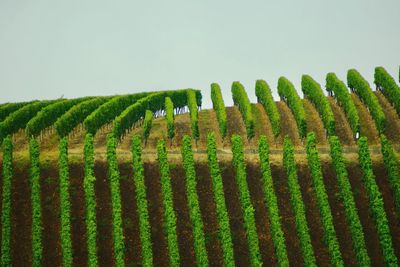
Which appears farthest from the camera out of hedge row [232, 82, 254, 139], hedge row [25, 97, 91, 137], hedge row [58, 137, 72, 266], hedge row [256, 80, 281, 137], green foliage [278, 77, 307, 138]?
hedge row [256, 80, 281, 137]

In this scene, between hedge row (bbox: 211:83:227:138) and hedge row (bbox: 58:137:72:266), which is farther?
hedge row (bbox: 211:83:227:138)

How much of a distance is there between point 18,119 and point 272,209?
3013 centimetres

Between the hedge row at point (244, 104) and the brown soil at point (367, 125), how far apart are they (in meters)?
12.5

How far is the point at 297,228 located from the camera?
33938mm

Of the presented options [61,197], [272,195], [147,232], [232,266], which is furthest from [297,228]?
[61,197]

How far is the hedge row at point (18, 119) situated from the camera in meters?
46.9

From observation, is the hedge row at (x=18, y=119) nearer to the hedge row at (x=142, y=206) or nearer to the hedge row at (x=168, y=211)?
the hedge row at (x=142, y=206)

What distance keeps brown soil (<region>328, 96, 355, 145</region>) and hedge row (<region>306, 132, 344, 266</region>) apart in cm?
1284

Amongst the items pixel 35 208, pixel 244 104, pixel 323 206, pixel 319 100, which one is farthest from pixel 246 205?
pixel 319 100

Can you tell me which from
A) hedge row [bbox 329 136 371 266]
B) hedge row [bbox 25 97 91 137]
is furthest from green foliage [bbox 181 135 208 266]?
hedge row [bbox 25 97 91 137]

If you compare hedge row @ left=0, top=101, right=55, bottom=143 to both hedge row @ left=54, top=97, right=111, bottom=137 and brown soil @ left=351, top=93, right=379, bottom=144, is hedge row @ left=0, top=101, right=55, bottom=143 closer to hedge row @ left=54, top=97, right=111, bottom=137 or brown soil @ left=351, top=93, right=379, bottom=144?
hedge row @ left=54, top=97, right=111, bottom=137

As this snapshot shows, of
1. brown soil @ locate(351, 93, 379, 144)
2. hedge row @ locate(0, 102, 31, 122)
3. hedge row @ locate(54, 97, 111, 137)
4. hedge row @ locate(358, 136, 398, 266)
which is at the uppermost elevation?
hedge row @ locate(0, 102, 31, 122)

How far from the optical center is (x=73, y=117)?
162 feet

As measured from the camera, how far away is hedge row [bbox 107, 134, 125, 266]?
31.9 meters
